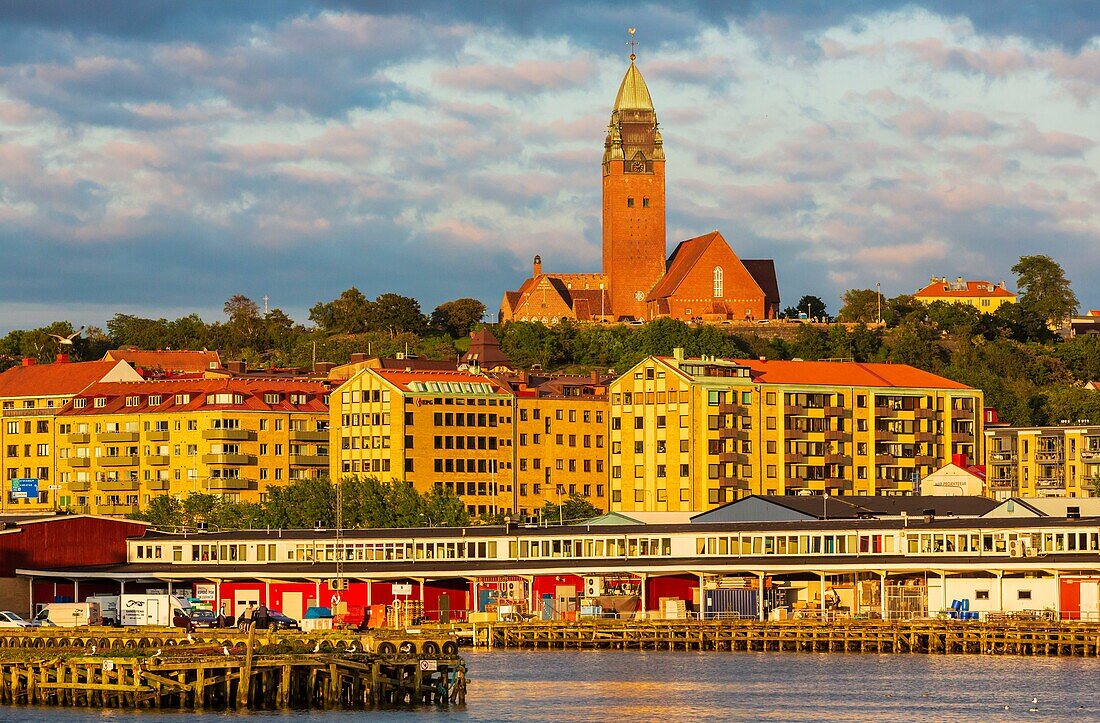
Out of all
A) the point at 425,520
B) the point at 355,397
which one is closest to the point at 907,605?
→ the point at 425,520

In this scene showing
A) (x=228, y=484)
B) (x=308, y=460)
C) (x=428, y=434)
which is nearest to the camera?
(x=428, y=434)

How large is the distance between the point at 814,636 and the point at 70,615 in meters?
39.3

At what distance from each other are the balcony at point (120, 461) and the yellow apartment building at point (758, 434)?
39.6m

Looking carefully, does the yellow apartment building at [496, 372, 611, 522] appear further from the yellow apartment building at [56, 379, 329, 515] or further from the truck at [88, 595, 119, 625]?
the truck at [88, 595, 119, 625]

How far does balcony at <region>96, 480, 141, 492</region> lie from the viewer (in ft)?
645

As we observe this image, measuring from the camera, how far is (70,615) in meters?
127

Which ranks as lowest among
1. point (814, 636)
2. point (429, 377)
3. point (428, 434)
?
point (814, 636)

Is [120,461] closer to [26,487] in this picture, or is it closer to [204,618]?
[26,487]

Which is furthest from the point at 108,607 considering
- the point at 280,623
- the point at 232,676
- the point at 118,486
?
the point at 118,486

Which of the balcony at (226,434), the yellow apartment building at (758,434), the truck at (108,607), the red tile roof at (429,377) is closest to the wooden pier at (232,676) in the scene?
the truck at (108,607)

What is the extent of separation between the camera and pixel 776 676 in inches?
4277

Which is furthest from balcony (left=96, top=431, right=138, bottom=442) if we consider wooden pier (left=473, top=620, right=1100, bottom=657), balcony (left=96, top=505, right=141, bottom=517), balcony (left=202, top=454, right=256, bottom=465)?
wooden pier (left=473, top=620, right=1100, bottom=657)

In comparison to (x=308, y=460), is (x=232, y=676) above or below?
below

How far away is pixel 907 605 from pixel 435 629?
28611mm
